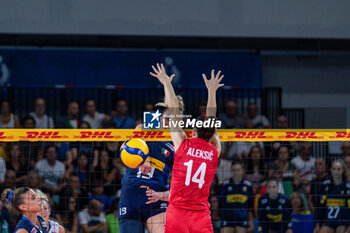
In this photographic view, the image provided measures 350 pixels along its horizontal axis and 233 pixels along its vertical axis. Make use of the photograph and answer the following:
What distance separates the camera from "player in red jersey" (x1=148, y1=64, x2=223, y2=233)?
18.8ft

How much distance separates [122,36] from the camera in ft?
41.3

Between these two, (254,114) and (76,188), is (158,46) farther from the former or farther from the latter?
(76,188)

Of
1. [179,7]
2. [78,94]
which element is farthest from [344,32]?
[78,94]

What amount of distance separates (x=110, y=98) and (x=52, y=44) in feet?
6.27

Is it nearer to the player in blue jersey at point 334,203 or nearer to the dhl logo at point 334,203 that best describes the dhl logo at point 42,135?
the player in blue jersey at point 334,203

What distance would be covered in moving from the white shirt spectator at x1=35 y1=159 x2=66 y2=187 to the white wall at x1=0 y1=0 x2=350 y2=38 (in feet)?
9.80

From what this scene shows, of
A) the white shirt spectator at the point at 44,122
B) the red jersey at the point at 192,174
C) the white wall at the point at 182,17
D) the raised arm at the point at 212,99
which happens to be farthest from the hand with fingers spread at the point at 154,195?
the white wall at the point at 182,17

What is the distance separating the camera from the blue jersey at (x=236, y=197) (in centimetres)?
987

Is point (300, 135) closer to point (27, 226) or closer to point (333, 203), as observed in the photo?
point (333, 203)

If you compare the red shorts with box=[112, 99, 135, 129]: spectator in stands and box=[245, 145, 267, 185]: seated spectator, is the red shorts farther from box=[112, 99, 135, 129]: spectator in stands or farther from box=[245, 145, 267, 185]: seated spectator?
box=[112, 99, 135, 129]: spectator in stands

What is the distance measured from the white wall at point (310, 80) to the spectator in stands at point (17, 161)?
237 inches

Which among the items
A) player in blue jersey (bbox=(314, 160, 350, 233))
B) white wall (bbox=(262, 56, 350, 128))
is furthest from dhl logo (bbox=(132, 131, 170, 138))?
white wall (bbox=(262, 56, 350, 128))

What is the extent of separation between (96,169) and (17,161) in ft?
4.38

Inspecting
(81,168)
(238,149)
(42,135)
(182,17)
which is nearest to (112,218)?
(81,168)
